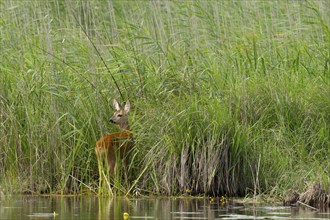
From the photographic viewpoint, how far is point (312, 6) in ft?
41.6

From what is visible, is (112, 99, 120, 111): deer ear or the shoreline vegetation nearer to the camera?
the shoreline vegetation

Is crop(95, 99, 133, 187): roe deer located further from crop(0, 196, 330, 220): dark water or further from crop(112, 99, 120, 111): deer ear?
crop(0, 196, 330, 220): dark water

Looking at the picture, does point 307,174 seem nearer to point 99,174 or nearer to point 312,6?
point 99,174

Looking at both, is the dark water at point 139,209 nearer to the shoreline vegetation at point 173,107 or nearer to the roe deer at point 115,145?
the shoreline vegetation at point 173,107

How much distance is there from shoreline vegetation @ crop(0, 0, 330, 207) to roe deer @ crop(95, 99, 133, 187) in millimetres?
118

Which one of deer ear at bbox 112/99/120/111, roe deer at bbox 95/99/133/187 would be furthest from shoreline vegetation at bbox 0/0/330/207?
deer ear at bbox 112/99/120/111

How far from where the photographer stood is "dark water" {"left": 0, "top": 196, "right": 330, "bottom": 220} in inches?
316

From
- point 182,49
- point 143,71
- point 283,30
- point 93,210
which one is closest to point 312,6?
point 283,30

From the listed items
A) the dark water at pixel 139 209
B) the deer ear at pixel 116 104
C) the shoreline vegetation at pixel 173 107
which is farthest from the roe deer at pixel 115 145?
the dark water at pixel 139 209

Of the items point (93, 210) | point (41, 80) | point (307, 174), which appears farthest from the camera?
point (41, 80)

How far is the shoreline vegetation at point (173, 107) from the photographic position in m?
9.59

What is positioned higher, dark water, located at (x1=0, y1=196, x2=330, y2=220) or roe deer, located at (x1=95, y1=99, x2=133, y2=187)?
roe deer, located at (x1=95, y1=99, x2=133, y2=187)

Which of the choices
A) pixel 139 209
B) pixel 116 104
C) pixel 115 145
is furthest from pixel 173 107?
pixel 139 209

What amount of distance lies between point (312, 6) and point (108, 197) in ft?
14.9
